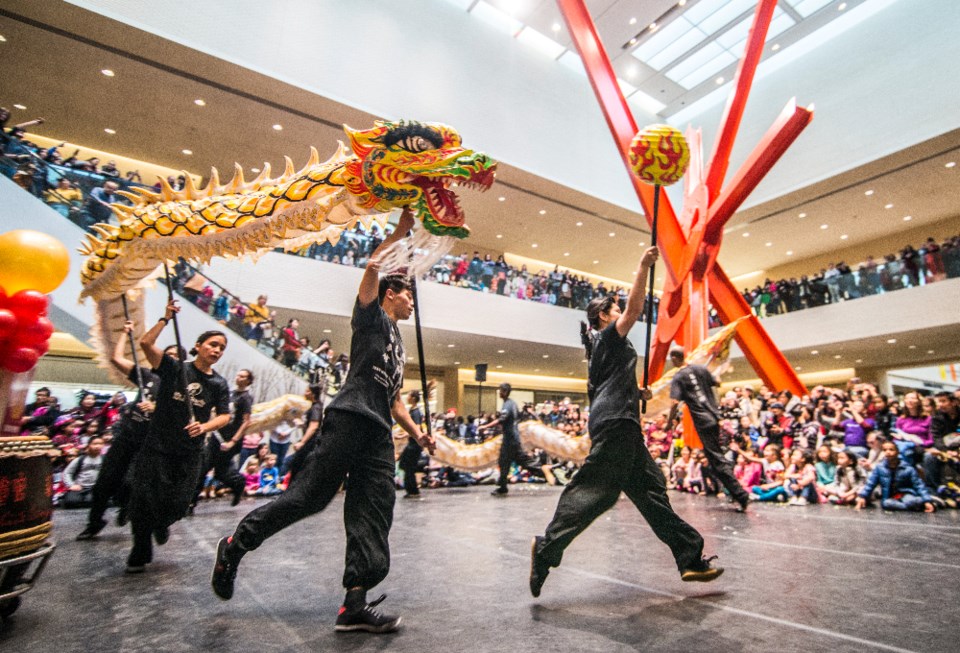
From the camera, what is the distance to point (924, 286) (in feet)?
47.0

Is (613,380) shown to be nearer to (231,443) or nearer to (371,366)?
(371,366)

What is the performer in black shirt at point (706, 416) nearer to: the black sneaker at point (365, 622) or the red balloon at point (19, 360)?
the black sneaker at point (365, 622)

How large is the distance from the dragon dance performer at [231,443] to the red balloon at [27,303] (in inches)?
113

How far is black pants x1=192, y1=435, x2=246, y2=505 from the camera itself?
18.6 ft

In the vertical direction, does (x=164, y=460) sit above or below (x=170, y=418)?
below

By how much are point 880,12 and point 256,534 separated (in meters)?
19.7

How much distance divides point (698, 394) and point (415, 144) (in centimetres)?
451

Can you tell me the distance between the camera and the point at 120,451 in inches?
162

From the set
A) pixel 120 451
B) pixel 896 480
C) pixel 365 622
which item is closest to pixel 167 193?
→ pixel 120 451

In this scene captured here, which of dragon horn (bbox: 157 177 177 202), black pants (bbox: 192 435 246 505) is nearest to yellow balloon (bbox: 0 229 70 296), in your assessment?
dragon horn (bbox: 157 177 177 202)

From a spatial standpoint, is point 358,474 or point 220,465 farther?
point 220,465

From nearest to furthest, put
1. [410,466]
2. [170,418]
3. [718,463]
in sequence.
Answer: [170,418] < [718,463] < [410,466]

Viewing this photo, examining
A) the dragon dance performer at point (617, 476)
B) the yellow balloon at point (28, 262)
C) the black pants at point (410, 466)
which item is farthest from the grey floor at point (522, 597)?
the black pants at point (410, 466)

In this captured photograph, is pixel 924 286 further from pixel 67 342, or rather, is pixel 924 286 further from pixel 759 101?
pixel 67 342
